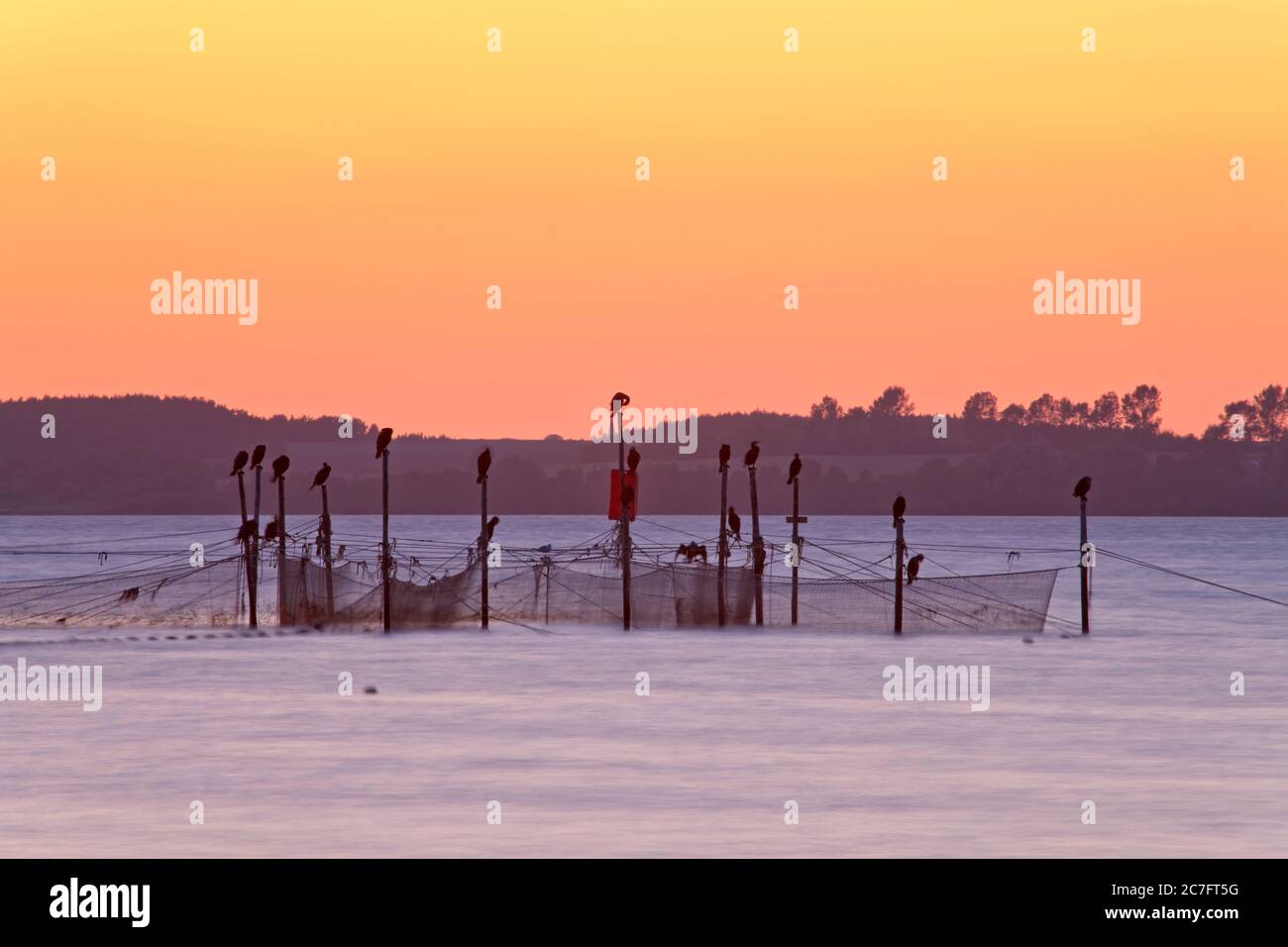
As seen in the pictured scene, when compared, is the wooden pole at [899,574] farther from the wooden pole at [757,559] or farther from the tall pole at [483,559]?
the tall pole at [483,559]

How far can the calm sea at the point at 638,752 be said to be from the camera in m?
26.8

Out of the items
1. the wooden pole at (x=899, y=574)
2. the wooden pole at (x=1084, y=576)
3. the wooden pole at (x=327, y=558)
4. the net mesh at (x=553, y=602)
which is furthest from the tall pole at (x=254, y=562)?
the wooden pole at (x=1084, y=576)

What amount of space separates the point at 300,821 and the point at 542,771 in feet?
22.6

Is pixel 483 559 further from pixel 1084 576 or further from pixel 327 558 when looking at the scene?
pixel 1084 576

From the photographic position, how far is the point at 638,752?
1462 inches

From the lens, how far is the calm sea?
1055 inches

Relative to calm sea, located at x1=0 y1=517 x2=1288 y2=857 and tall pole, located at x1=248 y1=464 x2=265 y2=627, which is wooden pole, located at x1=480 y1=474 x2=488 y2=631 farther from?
tall pole, located at x1=248 y1=464 x2=265 y2=627

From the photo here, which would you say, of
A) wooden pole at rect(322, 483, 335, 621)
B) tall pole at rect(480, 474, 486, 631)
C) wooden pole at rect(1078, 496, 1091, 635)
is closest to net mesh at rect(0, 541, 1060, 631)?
wooden pole at rect(322, 483, 335, 621)
